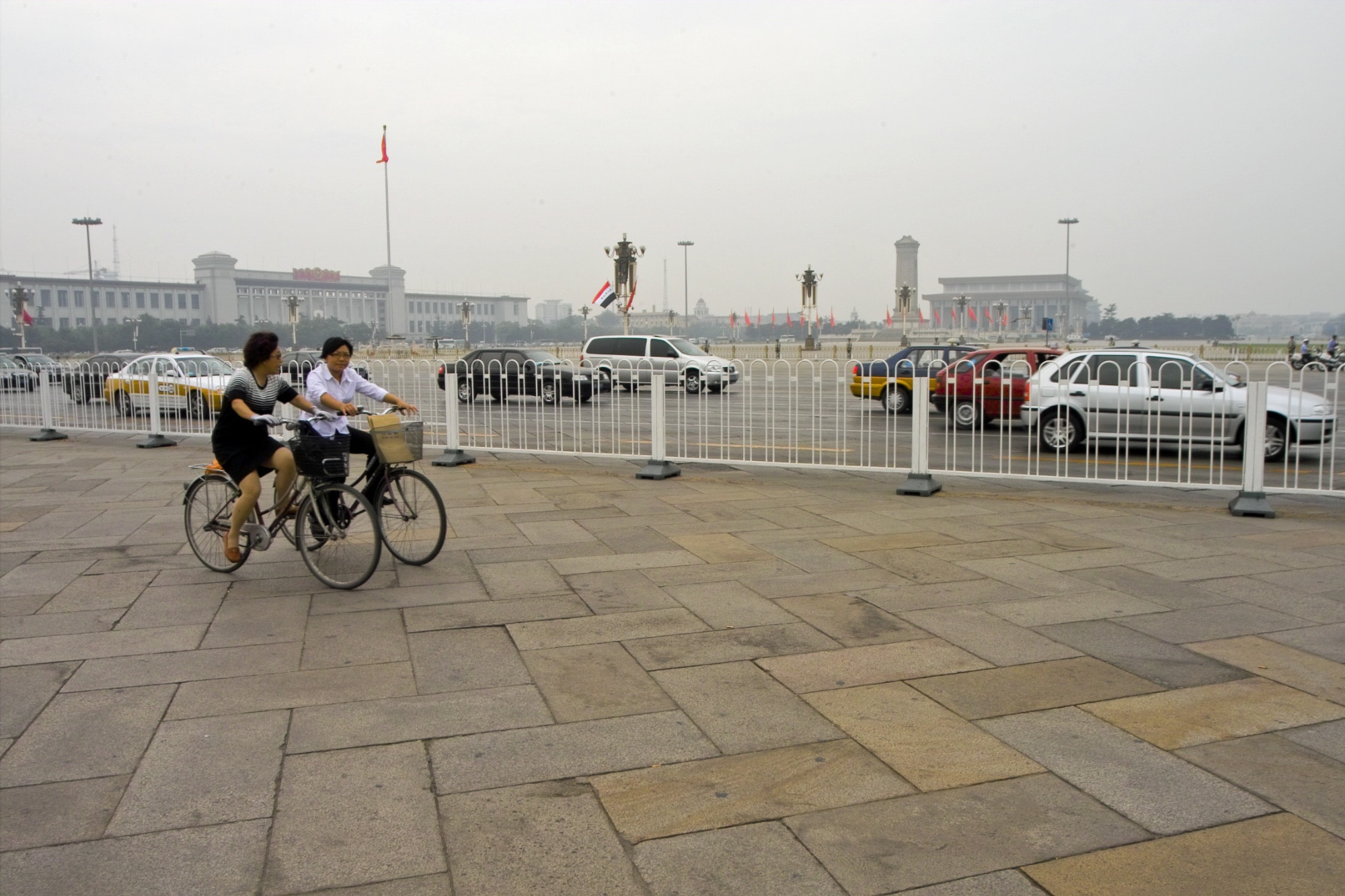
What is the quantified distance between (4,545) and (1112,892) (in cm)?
755

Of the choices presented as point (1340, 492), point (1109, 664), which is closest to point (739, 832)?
point (1109, 664)

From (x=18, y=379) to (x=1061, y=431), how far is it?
49.8 ft

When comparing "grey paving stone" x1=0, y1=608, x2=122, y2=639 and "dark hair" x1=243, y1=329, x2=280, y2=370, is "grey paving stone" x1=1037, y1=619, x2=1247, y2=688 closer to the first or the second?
"dark hair" x1=243, y1=329, x2=280, y2=370

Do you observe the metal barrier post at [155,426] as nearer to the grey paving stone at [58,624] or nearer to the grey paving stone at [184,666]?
the grey paving stone at [58,624]

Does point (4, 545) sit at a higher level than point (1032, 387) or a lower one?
lower

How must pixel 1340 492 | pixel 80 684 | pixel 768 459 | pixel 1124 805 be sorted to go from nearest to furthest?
pixel 1124 805 < pixel 80 684 < pixel 1340 492 < pixel 768 459

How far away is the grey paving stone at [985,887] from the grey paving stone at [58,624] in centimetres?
433

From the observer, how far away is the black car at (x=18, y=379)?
15922 mm

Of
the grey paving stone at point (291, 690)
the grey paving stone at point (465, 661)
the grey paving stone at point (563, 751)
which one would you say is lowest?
the grey paving stone at point (563, 751)

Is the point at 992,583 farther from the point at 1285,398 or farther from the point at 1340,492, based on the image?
the point at 1285,398

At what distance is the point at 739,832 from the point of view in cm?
313

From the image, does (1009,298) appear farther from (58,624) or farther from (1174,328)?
(58,624)

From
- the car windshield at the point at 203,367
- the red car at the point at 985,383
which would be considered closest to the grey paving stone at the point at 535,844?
the red car at the point at 985,383

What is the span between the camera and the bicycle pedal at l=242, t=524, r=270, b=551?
6.19 metres
